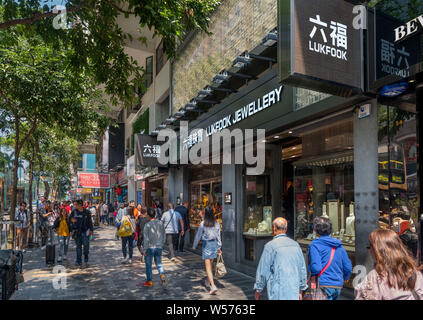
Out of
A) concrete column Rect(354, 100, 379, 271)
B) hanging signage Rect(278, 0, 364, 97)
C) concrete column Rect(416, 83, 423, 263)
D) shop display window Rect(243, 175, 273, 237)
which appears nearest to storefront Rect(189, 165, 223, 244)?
shop display window Rect(243, 175, 273, 237)

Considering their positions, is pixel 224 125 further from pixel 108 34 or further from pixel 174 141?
pixel 174 141

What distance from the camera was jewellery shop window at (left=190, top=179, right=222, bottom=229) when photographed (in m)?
12.4

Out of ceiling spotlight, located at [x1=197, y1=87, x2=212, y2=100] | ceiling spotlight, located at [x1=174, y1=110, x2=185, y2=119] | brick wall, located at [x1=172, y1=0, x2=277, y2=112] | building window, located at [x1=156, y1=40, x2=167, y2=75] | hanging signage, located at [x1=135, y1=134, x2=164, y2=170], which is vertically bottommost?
hanging signage, located at [x1=135, y1=134, x2=164, y2=170]

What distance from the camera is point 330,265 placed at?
4.17 metres

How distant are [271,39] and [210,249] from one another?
4723mm

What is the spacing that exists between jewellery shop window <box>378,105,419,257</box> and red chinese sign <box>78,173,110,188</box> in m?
29.9

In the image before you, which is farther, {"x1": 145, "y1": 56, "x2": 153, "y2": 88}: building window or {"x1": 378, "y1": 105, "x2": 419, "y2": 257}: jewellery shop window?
{"x1": 145, "y1": 56, "x2": 153, "y2": 88}: building window

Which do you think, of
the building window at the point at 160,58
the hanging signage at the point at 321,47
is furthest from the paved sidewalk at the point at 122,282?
the building window at the point at 160,58

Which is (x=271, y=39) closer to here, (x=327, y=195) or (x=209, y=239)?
(x=327, y=195)

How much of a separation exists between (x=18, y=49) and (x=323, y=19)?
357 inches

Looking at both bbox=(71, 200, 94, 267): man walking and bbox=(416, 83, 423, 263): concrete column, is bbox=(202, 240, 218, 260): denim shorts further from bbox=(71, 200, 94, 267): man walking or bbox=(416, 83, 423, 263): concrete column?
bbox=(71, 200, 94, 267): man walking

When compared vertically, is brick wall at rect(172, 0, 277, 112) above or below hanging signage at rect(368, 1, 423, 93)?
above

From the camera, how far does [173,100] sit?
1664 centimetres

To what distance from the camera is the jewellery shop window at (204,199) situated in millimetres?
12398
